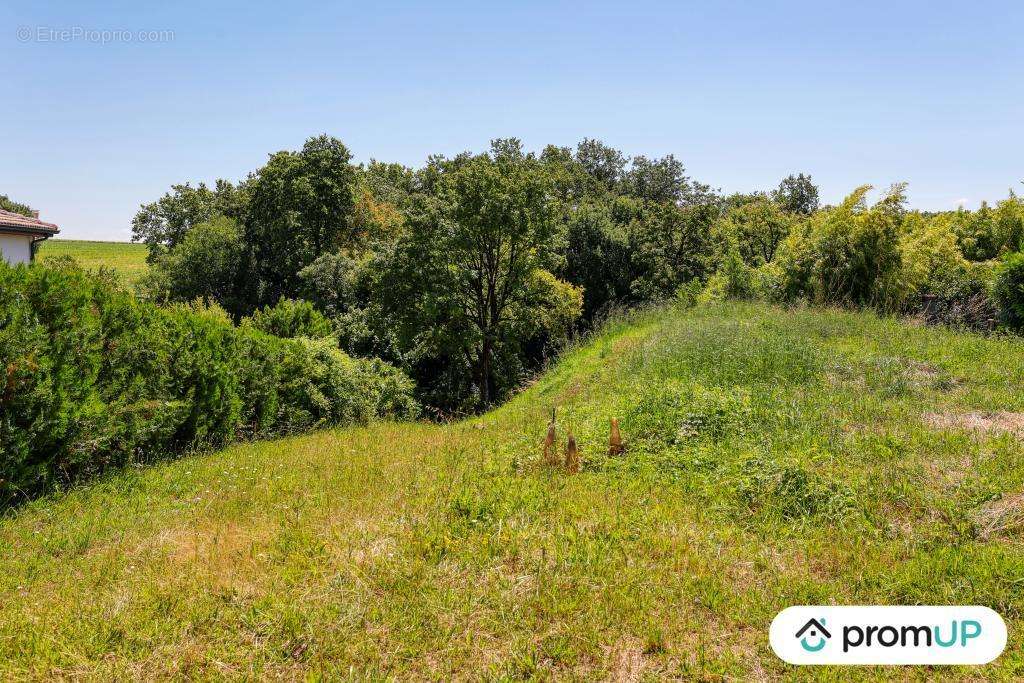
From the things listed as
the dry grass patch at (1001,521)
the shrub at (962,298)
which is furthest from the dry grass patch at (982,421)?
the shrub at (962,298)

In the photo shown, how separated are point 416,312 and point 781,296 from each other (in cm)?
1305

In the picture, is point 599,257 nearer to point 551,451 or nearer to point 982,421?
point 982,421

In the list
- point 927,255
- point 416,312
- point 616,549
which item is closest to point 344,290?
point 416,312

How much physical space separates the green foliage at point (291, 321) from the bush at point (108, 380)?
667 cm

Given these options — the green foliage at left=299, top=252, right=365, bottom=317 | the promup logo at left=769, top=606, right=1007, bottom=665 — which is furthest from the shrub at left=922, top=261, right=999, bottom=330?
the green foliage at left=299, top=252, right=365, bottom=317

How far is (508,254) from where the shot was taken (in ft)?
69.3

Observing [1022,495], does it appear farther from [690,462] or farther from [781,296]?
[781,296]

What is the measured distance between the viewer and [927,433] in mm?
6430

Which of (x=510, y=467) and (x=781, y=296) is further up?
(x=781, y=296)

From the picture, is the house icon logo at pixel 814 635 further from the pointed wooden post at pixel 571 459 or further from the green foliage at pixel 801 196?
the green foliage at pixel 801 196

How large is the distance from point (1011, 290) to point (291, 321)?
65.6ft

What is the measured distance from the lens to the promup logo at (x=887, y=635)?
11.5 ft

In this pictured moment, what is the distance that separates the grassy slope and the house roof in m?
15.7

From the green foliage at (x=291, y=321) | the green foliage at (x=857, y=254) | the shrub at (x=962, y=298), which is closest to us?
the shrub at (x=962, y=298)
